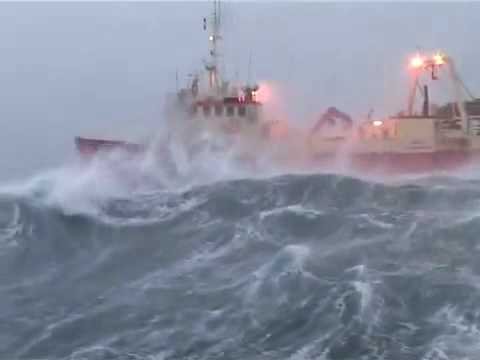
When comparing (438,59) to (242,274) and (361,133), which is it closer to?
(361,133)

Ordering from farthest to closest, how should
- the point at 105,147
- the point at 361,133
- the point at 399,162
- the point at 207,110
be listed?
the point at 361,133 < the point at 399,162 < the point at 207,110 < the point at 105,147

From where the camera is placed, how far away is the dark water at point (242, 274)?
72.0 ft

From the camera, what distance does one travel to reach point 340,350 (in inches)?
826

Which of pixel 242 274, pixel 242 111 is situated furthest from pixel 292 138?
pixel 242 274

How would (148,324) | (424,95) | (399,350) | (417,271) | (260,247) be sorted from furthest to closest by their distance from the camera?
(424,95) → (260,247) → (417,271) → (148,324) → (399,350)

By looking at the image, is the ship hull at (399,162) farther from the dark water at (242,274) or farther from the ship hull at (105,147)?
the ship hull at (105,147)

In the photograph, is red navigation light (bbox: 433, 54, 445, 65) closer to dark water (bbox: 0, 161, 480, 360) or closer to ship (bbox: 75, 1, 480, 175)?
ship (bbox: 75, 1, 480, 175)

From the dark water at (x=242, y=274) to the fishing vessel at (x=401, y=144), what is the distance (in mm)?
12916

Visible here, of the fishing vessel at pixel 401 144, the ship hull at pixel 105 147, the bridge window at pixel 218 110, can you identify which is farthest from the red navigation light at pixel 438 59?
the ship hull at pixel 105 147

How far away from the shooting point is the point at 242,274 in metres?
27.8

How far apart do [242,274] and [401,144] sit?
3261 cm

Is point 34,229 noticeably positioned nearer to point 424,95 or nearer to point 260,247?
point 260,247

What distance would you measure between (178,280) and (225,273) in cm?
193

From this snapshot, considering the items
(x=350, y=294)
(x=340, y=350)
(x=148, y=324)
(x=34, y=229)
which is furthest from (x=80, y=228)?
(x=340, y=350)
